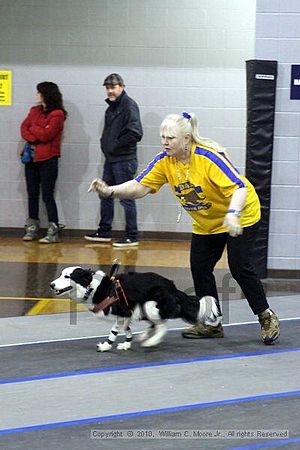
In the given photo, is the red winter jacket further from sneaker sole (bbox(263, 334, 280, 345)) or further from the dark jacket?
sneaker sole (bbox(263, 334, 280, 345))

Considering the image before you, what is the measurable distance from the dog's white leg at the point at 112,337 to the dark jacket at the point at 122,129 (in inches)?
193

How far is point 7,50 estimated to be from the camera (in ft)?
37.7

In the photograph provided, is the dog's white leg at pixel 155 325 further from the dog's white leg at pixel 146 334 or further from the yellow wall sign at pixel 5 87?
the yellow wall sign at pixel 5 87

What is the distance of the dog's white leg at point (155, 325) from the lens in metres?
6.16

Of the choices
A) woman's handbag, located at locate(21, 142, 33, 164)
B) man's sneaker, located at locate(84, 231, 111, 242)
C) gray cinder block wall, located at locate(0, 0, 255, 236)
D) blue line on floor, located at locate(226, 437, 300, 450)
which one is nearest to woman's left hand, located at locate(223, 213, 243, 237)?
blue line on floor, located at locate(226, 437, 300, 450)

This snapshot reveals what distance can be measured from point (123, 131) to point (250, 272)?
477 centimetres

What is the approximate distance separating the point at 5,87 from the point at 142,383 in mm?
6673

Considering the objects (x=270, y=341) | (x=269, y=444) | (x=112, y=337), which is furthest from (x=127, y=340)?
(x=269, y=444)

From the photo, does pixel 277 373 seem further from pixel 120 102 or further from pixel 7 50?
pixel 7 50

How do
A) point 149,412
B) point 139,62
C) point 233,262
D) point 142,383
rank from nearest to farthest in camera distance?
point 149,412 → point 142,383 → point 233,262 → point 139,62

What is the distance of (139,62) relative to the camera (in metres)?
11.4

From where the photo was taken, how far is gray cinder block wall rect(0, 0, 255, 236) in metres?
11.3

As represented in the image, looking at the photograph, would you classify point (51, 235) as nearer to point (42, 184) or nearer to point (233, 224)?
point (42, 184)

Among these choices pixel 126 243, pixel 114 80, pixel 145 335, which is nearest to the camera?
pixel 145 335
